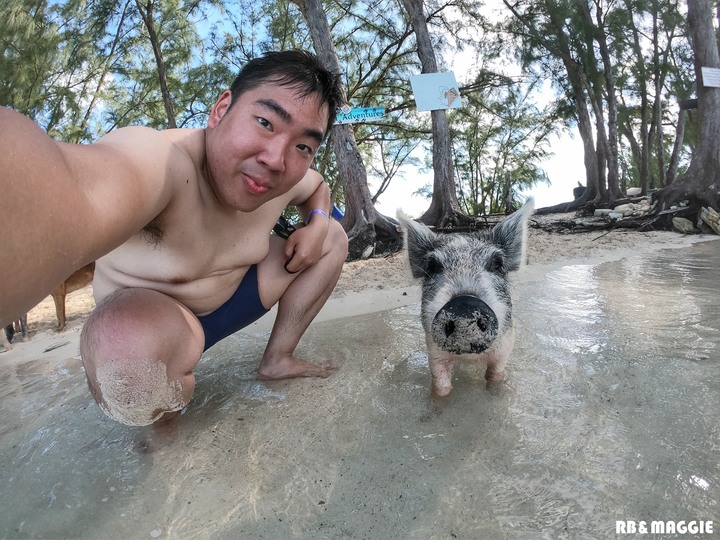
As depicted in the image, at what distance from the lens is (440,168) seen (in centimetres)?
771

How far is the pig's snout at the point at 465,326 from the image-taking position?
170cm

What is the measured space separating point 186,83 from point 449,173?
9.75 m

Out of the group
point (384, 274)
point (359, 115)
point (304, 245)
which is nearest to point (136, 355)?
point (304, 245)

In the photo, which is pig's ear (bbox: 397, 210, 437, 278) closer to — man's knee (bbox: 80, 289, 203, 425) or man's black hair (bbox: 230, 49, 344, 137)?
man's black hair (bbox: 230, 49, 344, 137)

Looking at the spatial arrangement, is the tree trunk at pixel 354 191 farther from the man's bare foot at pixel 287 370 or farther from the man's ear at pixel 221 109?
the man's ear at pixel 221 109

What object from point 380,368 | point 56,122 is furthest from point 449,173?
point 56,122

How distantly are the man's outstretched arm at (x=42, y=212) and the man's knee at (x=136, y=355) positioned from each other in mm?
813

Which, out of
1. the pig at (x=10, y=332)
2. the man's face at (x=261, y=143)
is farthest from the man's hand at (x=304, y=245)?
the pig at (x=10, y=332)

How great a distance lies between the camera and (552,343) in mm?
2592

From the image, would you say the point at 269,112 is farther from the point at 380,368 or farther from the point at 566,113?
the point at 566,113

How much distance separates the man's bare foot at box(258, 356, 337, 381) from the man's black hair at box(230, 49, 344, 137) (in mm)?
1341

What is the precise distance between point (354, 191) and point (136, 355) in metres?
4.83

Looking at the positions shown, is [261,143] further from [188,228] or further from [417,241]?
[417,241]

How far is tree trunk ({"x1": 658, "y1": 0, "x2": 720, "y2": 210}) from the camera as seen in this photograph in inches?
277
